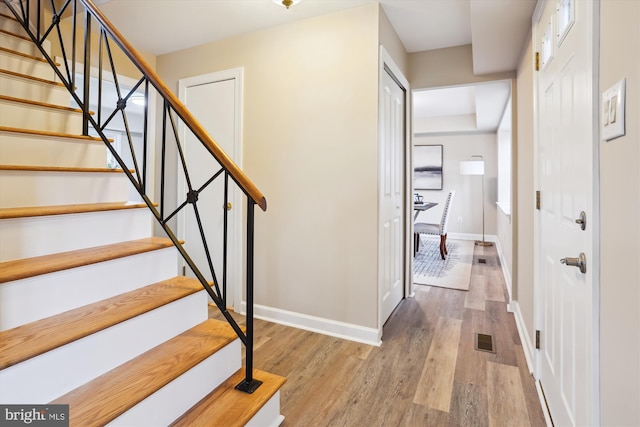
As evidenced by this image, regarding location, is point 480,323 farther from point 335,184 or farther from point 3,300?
point 3,300

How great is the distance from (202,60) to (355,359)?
2.98m

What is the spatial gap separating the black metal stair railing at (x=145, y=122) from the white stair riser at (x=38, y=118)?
0.13 m

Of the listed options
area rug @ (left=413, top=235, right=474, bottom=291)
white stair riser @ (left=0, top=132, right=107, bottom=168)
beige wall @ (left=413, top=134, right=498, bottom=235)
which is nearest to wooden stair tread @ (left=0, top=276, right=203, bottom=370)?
white stair riser @ (left=0, top=132, right=107, bottom=168)

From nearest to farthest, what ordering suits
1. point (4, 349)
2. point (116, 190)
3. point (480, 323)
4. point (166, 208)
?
point (4, 349) < point (116, 190) < point (480, 323) < point (166, 208)

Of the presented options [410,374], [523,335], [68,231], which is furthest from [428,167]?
[68,231]

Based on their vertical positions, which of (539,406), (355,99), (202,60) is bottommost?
(539,406)

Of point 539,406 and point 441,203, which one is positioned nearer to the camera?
point 539,406

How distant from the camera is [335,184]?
2.59 m

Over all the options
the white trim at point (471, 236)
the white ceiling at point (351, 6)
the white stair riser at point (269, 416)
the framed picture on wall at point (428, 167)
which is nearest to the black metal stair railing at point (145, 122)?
the white stair riser at point (269, 416)

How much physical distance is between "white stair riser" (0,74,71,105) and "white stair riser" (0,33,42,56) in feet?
1.59

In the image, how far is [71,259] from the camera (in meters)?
1.42

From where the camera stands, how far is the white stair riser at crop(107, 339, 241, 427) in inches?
46.0

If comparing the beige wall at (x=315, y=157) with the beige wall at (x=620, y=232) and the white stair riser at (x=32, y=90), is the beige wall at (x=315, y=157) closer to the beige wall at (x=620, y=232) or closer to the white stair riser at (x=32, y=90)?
the white stair riser at (x=32, y=90)

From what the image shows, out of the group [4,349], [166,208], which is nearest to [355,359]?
[4,349]
